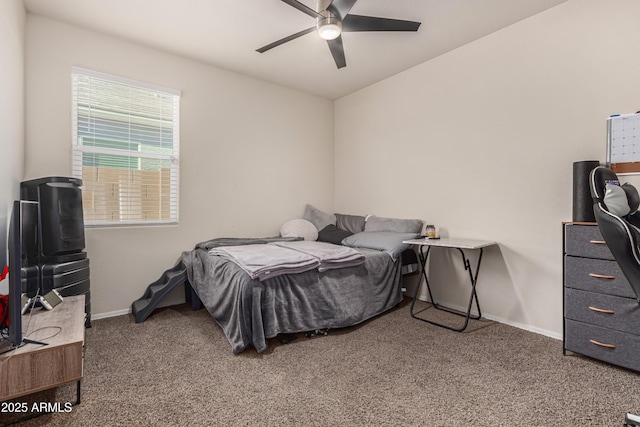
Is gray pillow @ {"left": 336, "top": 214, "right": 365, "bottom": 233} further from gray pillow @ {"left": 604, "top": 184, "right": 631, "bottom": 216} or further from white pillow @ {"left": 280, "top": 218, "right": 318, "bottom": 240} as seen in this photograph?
gray pillow @ {"left": 604, "top": 184, "right": 631, "bottom": 216}

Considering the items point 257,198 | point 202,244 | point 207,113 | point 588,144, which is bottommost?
point 202,244

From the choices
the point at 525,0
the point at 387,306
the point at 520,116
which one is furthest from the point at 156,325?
the point at 525,0

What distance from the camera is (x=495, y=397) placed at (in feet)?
5.75

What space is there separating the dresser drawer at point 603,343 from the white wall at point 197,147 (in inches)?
123

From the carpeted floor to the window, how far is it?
1177 mm

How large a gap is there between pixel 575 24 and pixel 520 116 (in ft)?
2.38

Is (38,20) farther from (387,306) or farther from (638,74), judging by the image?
(638,74)

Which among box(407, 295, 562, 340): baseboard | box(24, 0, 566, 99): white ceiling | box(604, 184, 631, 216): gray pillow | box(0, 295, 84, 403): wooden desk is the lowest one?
box(407, 295, 562, 340): baseboard

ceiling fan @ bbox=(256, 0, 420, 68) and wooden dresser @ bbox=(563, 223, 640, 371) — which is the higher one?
ceiling fan @ bbox=(256, 0, 420, 68)

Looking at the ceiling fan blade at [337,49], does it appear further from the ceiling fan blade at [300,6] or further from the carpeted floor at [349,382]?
the carpeted floor at [349,382]

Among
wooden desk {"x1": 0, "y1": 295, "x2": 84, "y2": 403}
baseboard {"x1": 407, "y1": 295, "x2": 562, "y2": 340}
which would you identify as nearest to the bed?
baseboard {"x1": 407, "y1": 295, "x2": 562, "y2": 340}

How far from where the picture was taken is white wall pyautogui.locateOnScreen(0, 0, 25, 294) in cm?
186

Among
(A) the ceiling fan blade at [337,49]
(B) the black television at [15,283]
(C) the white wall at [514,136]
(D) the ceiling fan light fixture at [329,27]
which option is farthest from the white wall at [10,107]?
(C) the white wall at [514,136]

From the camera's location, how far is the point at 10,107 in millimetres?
2088
